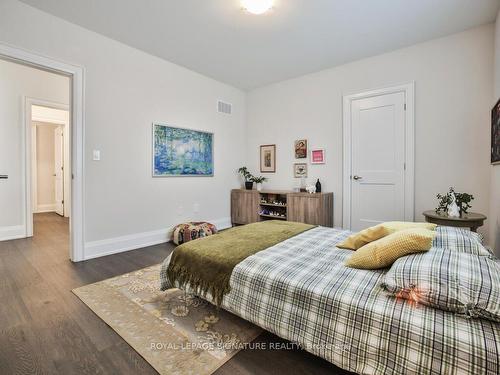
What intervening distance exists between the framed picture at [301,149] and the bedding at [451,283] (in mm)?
3203

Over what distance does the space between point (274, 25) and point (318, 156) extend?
6.71ft

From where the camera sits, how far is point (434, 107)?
10.5 ft

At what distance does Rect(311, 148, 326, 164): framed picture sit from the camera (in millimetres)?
4131

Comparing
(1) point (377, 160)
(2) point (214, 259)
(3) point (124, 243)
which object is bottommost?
(3) point (124, 243)

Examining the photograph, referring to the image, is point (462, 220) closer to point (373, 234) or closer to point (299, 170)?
point (373, 234)

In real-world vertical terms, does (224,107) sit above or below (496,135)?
above

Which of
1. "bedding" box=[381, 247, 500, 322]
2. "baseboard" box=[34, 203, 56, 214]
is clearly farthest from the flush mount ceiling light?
"baseboard" box=[34, 203, 56, 214]

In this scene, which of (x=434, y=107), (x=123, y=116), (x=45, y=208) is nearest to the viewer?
(x=434, y=107)

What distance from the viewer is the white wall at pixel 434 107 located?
2938 mm

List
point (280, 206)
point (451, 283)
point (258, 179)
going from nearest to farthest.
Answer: point (451, 283), point (280, 206), point (258, 179)

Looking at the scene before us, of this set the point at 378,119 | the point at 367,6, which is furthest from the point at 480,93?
the point at 367,6

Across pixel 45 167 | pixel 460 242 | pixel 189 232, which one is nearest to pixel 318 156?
pixel 189 232

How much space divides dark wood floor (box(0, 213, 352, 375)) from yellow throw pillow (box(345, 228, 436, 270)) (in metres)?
0.58

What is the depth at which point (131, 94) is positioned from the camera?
339 cm
